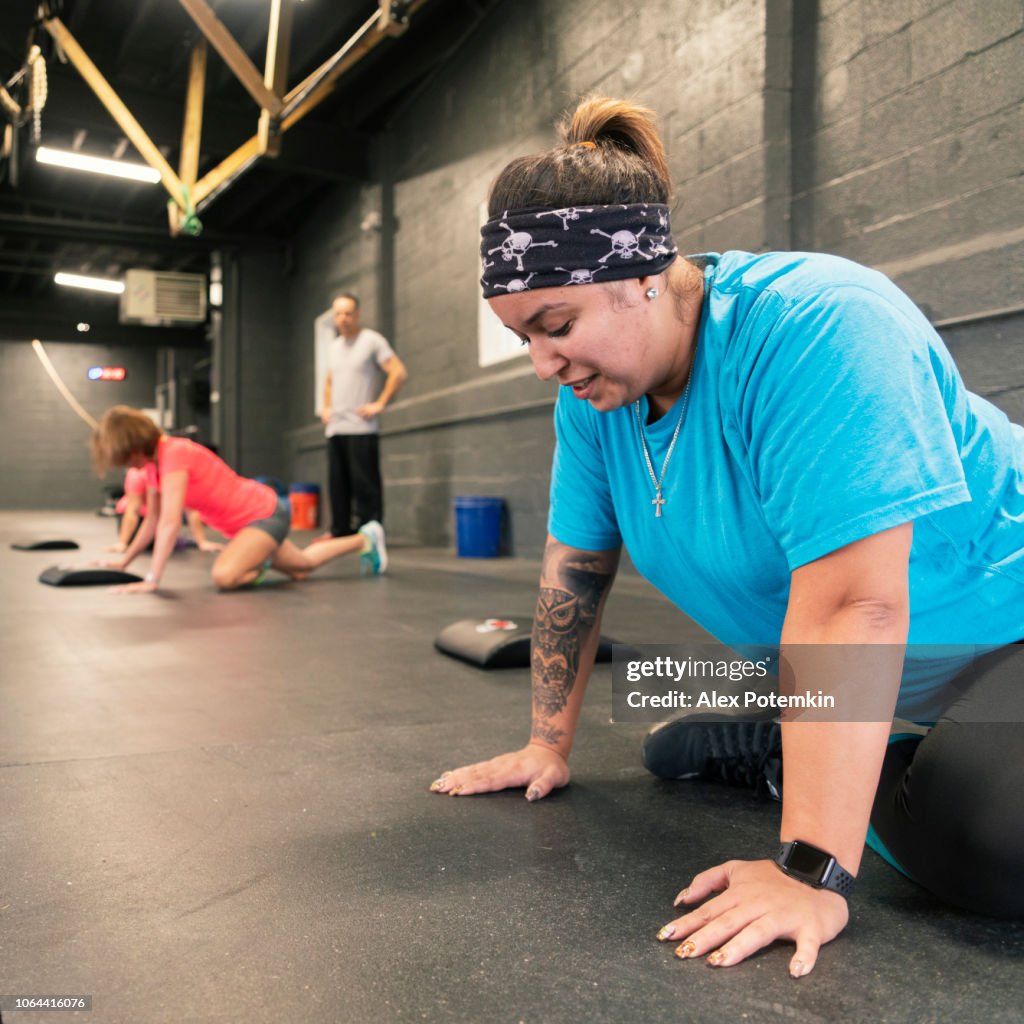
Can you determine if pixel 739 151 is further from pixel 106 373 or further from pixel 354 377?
pixel 106 373

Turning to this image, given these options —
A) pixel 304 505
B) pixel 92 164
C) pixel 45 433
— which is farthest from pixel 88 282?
pixel 304 505

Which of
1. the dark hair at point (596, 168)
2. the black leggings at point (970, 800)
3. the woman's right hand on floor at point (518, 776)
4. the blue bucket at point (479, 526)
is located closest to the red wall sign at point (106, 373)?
the blue bucket at point (479, 526)

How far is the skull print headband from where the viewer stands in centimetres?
100

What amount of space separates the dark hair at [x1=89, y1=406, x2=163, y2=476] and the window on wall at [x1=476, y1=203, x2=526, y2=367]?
258 cm

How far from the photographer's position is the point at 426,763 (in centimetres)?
163

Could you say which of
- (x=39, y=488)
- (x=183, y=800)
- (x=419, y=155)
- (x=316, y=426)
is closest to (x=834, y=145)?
(x=183, y=800)

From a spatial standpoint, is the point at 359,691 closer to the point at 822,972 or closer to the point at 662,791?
the point at 662,791

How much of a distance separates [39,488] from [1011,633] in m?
15.6

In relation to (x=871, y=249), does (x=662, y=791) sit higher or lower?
lower

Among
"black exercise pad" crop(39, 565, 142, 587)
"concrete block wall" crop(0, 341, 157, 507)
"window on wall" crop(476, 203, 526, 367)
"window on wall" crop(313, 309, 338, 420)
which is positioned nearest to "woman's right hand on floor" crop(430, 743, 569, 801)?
"black exercise pad" crop(39, 565, 142, 587)

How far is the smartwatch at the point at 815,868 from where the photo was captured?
910 mm

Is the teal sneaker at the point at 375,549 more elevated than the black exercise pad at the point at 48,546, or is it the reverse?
the teal sneaker at the point at 375,549

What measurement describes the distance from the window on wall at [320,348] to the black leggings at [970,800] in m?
8.55

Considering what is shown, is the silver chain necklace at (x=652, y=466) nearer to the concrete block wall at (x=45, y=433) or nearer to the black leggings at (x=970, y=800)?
the black leggings at (x=970, y=800)
